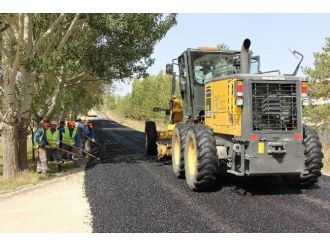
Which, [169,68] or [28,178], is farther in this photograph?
[28,178]

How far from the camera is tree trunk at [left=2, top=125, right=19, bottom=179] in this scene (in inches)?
480

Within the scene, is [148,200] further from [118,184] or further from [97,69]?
[97,69]

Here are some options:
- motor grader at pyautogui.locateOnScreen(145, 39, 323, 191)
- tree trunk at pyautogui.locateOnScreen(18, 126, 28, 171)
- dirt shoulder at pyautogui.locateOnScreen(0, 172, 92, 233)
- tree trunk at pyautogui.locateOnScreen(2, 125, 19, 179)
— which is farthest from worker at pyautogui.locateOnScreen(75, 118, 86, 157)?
motor grader at pyautogui.locateOnScreen(145, 39, 323, 191)

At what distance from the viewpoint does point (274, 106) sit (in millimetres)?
8430

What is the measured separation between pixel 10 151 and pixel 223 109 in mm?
6728

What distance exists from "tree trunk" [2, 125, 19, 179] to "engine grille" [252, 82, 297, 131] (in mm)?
7354

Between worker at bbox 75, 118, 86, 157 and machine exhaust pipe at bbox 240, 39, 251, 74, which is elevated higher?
machine exhaust pipe at bbox 240, 39, 251, 74

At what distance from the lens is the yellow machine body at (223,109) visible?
850 cm

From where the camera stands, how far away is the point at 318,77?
29250 mm

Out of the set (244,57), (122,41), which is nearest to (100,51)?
(122,41)

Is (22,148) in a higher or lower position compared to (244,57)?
lower

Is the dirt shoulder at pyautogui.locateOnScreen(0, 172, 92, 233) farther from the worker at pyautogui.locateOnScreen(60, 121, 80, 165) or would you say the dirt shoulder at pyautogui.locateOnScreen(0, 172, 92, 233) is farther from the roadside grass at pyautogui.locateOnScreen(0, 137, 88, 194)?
the worker at pyautogui.locateOnScreen(60, 121, 80, 165)

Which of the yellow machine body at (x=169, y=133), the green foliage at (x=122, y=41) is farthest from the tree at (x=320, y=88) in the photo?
the yellow machine body at (x=169, y=133)

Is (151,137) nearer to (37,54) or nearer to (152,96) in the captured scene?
(37,54)
